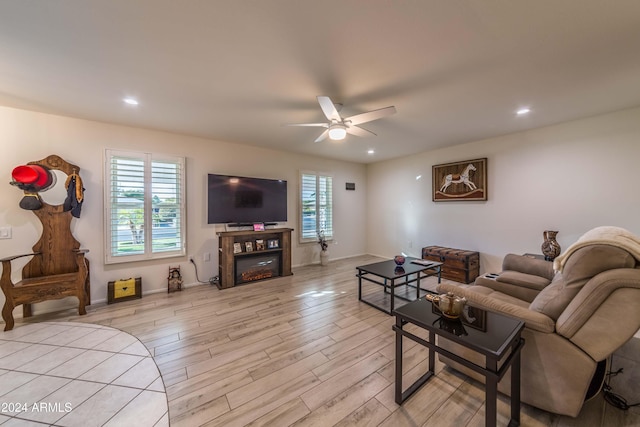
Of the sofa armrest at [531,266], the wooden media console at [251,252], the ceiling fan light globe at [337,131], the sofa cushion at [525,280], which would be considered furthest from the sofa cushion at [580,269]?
the wooden media console at [251,252]

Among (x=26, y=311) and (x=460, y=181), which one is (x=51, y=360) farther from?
(x=460, y=181)

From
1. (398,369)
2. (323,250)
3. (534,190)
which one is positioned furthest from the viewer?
(323,250)

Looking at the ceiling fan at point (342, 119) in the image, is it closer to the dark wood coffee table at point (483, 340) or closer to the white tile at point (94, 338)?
the dark wood coffee table at point (483, 340)

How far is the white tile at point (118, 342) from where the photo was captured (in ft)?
7.22

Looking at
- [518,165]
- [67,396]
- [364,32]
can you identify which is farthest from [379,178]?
[67,396]

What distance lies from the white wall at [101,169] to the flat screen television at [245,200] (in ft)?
0.72

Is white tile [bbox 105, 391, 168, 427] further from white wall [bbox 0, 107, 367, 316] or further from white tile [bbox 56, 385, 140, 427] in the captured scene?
white wall [bbox 0, 107, 367, 316]

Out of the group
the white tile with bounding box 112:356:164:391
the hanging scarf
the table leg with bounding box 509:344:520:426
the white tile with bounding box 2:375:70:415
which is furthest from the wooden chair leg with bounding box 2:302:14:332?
the table leg with bounding box 509:344:520:426

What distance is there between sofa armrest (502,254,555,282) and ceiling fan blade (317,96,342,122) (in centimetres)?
283

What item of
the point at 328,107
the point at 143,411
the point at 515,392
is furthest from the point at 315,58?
the point at 143,411

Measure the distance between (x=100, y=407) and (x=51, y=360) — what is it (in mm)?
985

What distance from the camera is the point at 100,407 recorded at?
5.17 ft

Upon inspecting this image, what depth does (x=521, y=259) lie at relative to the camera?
9.48 ft

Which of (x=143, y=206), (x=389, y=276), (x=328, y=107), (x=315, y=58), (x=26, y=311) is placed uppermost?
(x=315, y=58)
